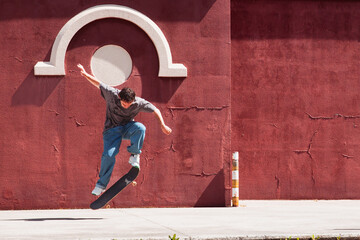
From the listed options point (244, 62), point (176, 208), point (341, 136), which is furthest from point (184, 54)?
point (341, 136)

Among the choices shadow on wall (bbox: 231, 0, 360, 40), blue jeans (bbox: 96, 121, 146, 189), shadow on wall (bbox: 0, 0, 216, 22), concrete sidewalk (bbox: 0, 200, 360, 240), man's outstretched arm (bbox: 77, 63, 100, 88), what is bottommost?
concrete sidewalk (bbox: 0, 200, 360, 240)

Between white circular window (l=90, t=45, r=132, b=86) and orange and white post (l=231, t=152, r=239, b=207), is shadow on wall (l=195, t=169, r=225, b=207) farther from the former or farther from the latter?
white circular window (l=90, t=45, r=132, b=86)

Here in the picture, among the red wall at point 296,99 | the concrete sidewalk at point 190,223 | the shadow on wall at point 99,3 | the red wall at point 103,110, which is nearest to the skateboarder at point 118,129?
the concrete sidewalk at point 190,223

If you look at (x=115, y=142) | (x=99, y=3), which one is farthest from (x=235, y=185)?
(x=99, y=3)

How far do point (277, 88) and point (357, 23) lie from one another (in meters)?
2.09

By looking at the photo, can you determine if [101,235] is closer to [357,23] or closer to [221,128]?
[221,128]

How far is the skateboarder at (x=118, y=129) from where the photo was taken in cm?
829

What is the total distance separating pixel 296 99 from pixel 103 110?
153 inches

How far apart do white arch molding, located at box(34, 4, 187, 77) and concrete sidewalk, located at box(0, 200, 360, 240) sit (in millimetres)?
Result: 2311

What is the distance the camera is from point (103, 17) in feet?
33.6

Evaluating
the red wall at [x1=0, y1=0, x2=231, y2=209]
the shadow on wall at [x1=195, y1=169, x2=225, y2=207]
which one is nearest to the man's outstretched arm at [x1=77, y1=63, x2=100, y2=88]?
the red wall at [x1=0, y1=0, x2=231, y2=209]

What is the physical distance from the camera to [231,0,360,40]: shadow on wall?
11.9m

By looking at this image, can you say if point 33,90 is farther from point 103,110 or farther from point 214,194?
point 214,194

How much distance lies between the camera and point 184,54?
411 inches
